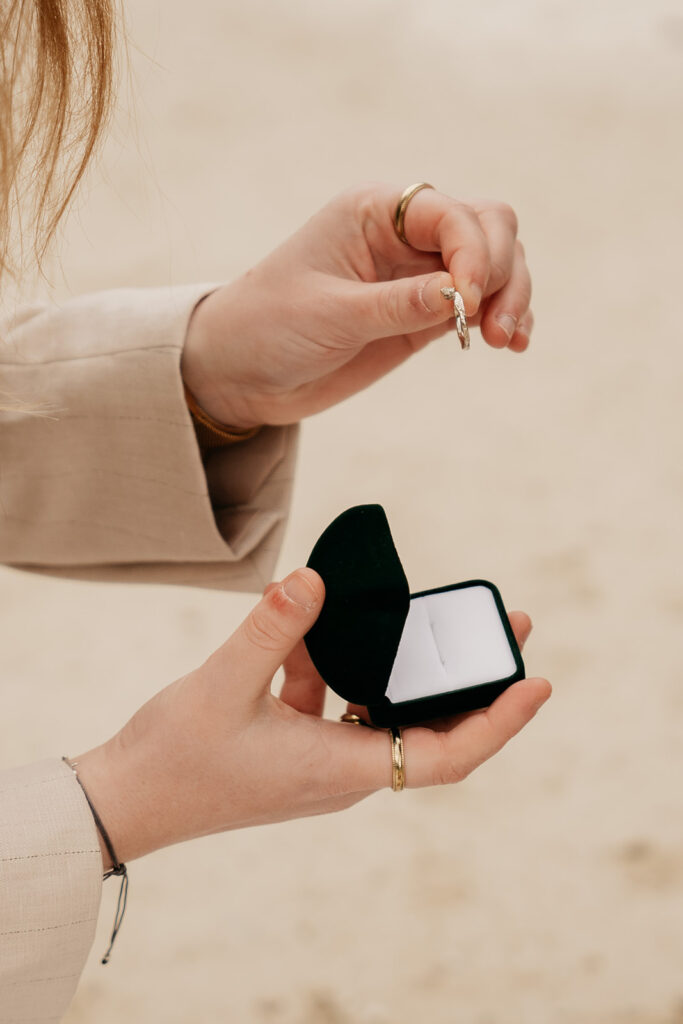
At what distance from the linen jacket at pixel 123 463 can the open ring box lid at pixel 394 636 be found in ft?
A: 0.76

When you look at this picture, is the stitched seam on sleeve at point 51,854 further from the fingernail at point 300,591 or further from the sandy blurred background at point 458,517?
the sandy blurred background at point 458,517

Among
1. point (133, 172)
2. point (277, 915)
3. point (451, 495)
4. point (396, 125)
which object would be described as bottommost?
point (277, 915)

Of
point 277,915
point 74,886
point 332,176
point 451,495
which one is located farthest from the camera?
point 332,176

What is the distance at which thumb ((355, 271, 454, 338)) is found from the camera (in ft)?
2.22

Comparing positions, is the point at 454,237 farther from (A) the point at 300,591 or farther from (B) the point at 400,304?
(A) the point at 300,591

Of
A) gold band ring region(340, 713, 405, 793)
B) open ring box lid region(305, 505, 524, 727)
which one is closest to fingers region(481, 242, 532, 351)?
open ring box lid region(305, 505, 524, 727)

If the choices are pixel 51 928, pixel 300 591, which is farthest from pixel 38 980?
pixel 300 591

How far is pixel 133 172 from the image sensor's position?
209 cm

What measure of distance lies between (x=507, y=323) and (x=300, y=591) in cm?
29

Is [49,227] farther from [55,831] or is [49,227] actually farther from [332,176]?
[332,176]

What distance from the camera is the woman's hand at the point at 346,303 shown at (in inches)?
28.1

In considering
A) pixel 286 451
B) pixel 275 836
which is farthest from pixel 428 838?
pixel 286 451

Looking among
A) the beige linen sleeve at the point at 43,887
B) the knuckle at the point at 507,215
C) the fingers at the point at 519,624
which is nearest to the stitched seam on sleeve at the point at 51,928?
the beige linen sleeve at the point at 43,887

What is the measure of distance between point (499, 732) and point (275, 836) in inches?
23.7
